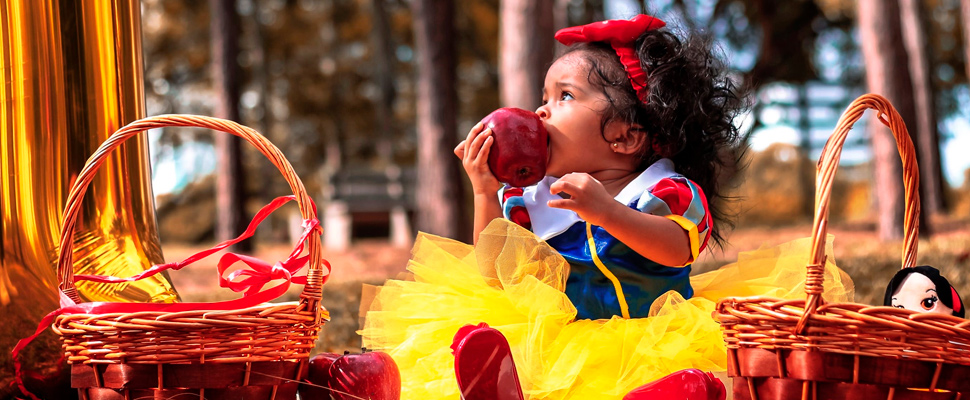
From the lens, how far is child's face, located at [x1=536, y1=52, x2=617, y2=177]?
2.53 m

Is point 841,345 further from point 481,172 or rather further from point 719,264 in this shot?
point 719,264

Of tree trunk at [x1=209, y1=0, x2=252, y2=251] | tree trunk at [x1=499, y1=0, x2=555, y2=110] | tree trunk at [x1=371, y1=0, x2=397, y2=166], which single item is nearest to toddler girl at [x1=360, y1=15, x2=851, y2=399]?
tree trunk at [x1=499, y1=0, x2=555, y2=110]

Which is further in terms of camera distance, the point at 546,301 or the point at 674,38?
the point at 674,38

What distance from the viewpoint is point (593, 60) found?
8.55 feet

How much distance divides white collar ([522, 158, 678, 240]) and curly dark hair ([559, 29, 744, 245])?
0.11 metres

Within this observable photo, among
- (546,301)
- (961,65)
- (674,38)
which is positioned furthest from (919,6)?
(546,301)

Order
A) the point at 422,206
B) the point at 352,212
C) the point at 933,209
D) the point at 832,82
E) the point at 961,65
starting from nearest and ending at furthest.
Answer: the point at 422,206 → the point at 933,209 → the point at 352,212 → the point at 961,65 → the point at 832,82

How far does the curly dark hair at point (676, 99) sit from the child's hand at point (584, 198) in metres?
0.49

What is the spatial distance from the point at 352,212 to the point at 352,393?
40.1ft

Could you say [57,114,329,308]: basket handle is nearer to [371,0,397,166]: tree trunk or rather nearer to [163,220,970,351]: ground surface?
[163,220,970,351]: ground surface

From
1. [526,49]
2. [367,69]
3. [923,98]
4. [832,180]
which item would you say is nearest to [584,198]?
[832,180]

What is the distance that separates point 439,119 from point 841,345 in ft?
23.5

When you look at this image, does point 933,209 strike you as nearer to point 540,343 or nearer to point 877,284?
point 877,284

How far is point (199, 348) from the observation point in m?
1.80
